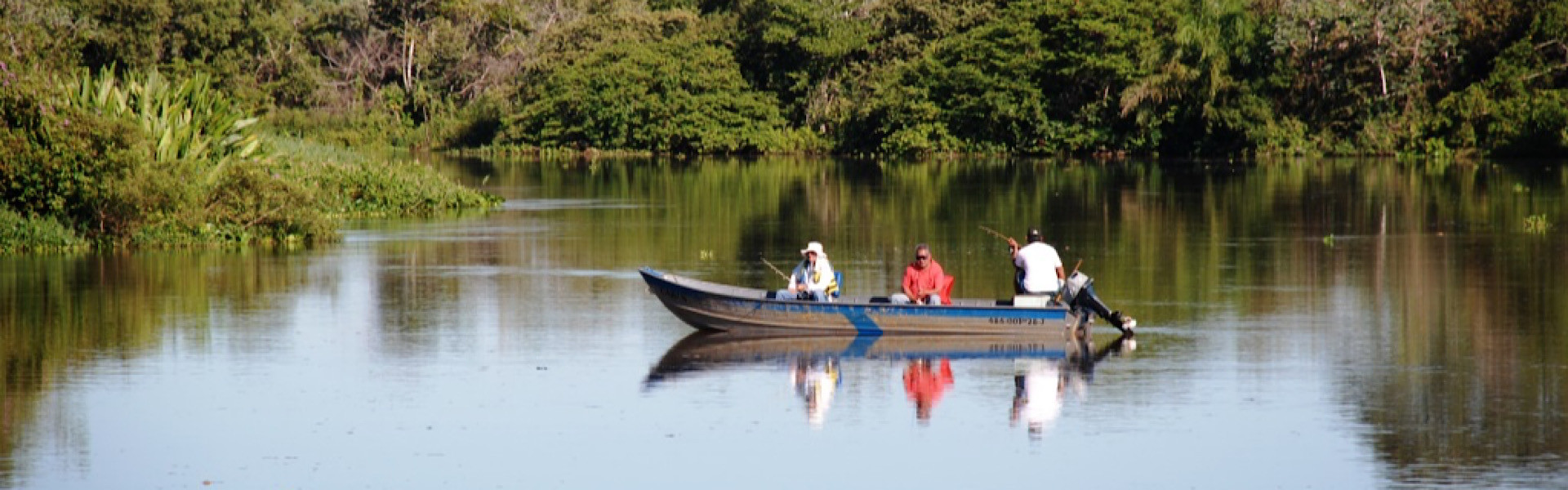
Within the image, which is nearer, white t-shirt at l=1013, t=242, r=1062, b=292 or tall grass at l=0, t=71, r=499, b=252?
white t-shirt at l=1013, t=242, r=1062, b=292

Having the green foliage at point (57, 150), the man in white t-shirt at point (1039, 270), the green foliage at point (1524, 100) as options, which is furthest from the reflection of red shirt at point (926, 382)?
the green foliage at point (1524, 100)

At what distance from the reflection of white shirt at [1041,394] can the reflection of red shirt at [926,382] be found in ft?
2.36

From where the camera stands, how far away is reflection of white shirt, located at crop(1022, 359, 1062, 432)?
54.0 ft

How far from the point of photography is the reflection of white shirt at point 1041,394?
54.0 feet

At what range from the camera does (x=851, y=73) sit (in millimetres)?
89312

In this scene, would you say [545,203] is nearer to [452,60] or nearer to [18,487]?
[18,487]

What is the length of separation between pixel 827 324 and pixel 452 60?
272 feet

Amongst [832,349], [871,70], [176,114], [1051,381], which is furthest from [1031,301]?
[871,70]

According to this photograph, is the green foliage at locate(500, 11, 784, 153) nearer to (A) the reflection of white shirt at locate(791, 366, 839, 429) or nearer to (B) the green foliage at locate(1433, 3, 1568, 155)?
(B) the green foliage at locate(1433, 3, 1568, 155)

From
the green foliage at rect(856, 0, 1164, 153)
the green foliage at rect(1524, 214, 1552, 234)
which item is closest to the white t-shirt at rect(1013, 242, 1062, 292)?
the green foliage at rect(1524, 214, 1552, 234)

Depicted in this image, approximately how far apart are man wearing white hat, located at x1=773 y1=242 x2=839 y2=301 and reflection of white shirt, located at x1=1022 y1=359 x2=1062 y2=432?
2567mm

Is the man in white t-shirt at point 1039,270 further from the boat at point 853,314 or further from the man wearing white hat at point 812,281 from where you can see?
the man wearing white hat at point 812,281

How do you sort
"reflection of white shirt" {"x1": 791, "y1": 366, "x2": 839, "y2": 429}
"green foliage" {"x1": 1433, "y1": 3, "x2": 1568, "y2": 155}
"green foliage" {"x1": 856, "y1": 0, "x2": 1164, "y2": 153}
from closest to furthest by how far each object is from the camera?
"reflection of white shirt" {"x1": 791, "y1": 366, "x2": 839, "y2": 429} < "green foliage" {"x1": 1433, "y1": 3, "x2": 1568, "y2": 155} < "green foliage" {"x1": 856, "y1": 0, "x2": 1164, "y2": 153}

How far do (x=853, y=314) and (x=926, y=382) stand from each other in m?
2.55
